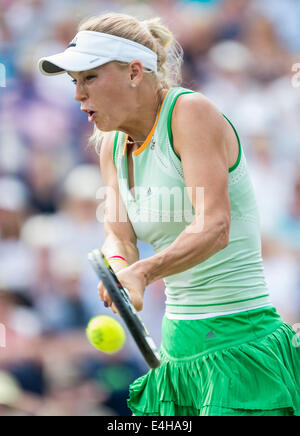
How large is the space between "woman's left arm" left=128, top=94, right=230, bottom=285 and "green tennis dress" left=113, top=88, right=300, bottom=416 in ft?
0.34

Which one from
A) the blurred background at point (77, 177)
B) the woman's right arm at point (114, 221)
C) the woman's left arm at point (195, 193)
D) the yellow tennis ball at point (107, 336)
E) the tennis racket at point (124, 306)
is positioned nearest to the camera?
the tennis racket at point (124, 306)

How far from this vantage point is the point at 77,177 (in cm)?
396

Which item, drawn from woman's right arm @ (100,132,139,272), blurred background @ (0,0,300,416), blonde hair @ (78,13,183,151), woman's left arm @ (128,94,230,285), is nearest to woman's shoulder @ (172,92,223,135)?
woman's left arm @ (128,94,230,285)

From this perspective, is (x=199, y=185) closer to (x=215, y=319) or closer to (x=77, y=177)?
(x=215, y=319)

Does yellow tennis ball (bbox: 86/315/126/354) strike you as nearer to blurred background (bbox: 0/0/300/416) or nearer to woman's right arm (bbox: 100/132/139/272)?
woman's right arm (bbox: 100/132/139/272)

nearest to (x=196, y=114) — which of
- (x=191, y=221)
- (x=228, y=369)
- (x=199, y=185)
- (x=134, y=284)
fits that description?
(x=199, y=185)

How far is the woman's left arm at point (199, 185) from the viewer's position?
1638mm

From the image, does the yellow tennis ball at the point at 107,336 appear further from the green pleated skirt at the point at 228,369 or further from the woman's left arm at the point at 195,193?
the woman's left arm at the point at 195,193

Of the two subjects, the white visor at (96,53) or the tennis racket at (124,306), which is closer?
the tennis racket at (124,306)

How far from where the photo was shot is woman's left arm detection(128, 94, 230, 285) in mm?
1638

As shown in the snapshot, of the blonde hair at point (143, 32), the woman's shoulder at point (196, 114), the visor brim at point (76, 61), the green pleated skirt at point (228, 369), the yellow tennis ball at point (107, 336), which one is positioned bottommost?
the green pleated skirt at point (228, 369)

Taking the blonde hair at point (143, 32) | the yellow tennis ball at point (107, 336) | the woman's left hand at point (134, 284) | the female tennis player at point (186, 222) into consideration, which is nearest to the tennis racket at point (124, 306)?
the woman's left hand at point (134, 284)

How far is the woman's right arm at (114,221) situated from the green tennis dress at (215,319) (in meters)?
0.13

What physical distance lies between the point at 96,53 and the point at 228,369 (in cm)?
102
